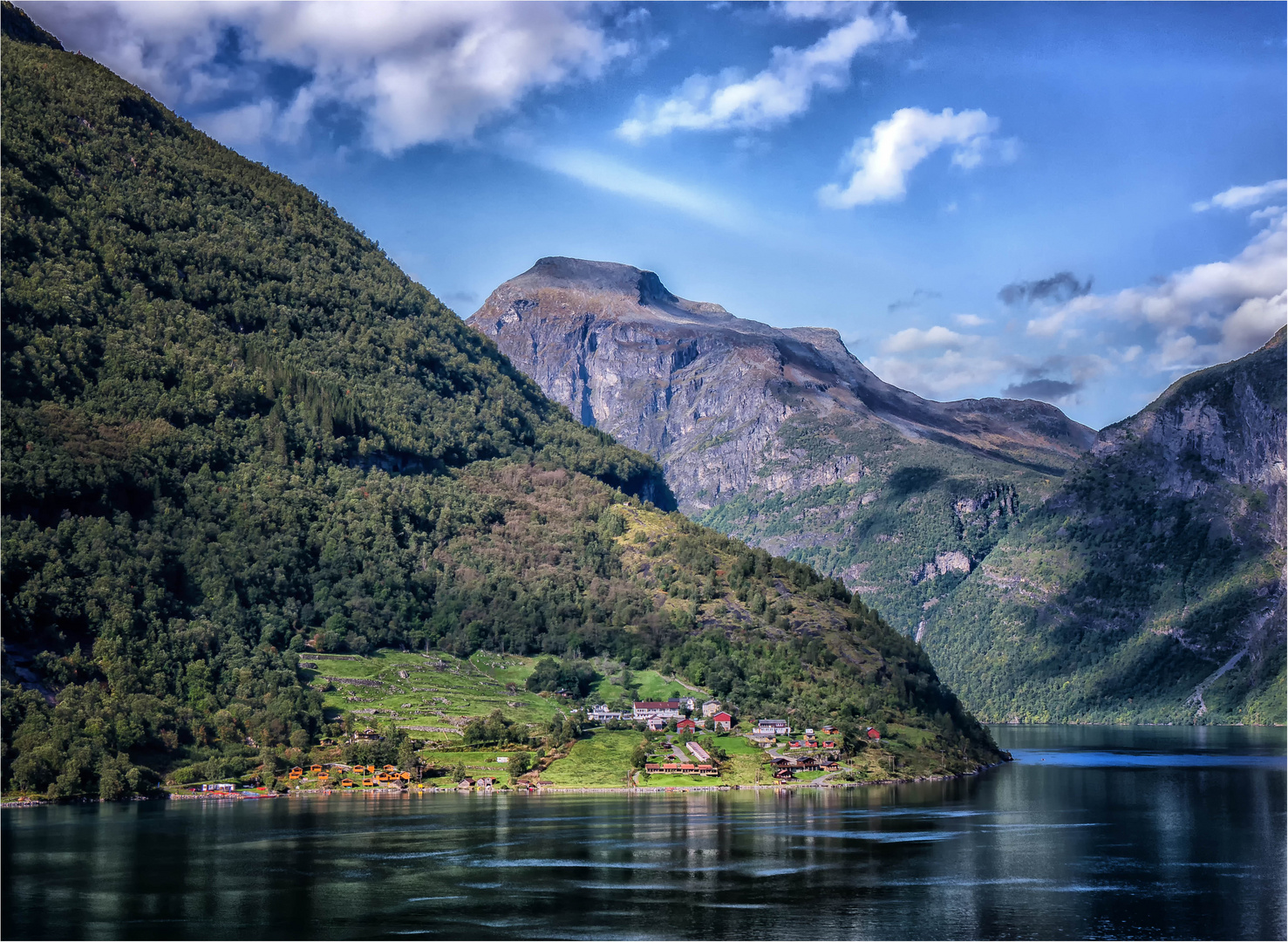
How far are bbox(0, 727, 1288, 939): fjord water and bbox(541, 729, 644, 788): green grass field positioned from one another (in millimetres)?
14024

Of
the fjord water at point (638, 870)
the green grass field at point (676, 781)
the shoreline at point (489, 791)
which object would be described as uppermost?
the green grass field at point (676, 781)

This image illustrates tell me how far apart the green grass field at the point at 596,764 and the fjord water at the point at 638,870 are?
14024 millimetres

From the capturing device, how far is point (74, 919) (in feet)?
318

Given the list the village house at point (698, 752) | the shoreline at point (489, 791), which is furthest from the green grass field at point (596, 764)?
the village house at point (698, 752)

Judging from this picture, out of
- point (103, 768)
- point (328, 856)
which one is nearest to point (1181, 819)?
point (328, 856)

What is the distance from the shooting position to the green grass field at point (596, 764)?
180000 millimetres

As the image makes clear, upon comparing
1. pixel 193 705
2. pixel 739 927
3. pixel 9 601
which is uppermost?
pixel 9 601

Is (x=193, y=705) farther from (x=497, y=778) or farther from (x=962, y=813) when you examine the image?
(x=962, y=813)

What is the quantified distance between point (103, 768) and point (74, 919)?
2710 inches

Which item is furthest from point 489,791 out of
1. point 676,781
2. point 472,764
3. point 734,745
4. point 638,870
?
point 638,870

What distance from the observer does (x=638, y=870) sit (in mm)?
114812

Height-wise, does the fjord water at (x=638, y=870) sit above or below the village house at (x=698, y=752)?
below

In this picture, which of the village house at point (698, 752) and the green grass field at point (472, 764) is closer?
the green grass field at point (472, 764)

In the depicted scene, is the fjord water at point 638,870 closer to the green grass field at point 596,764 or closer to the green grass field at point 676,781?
the green grass field at point 676,781
